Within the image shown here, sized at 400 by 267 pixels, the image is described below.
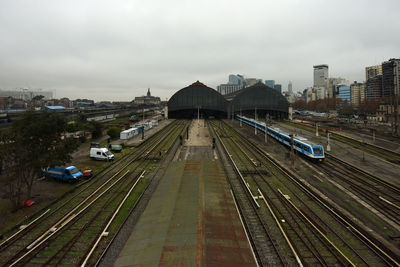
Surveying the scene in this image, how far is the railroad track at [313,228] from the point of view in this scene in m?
11.5

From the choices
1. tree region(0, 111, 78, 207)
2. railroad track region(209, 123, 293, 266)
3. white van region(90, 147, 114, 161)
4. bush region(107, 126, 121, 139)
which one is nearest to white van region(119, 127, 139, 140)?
bush region(107, 126, 121, 139)

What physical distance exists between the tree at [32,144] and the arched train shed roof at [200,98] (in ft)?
256

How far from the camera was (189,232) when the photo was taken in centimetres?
927

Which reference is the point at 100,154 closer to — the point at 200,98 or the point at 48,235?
the point at 48,235

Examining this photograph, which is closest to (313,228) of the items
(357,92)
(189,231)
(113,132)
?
(189,231)

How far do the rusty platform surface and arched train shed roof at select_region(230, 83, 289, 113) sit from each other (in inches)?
3174

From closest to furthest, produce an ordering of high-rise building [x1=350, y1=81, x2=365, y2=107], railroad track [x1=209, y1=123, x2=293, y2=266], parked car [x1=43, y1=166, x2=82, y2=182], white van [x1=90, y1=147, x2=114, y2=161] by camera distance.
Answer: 1. railroad track [x1=209, y1=123, x2=293, y2=266]
2. parked car [x1=43, y1=166, x2=82, y2=182]
3. white van [x1=90, y1=147, x2=114, y2=161]
4. high-rise building [x1=350, y1=81, x2=365, y2=107]

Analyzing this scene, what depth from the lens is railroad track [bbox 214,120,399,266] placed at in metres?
11.5

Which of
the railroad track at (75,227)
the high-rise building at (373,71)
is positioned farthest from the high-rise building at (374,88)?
the railroad track at (75,227)

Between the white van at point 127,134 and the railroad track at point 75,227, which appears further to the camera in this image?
the white van at point 127,134

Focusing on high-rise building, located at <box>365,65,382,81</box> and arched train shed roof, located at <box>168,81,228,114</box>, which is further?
high-rise building, located at <box>365,65,382,81</box>

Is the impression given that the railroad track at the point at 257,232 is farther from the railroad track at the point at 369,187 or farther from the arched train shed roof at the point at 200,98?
the arched train shed roof at the point at 200,98

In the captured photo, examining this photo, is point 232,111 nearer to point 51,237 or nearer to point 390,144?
point 390,144

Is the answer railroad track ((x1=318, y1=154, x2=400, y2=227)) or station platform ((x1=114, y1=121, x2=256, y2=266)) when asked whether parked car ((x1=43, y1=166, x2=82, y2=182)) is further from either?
railroad track ((x1=318, y1=154, x2=400, y2=227))
